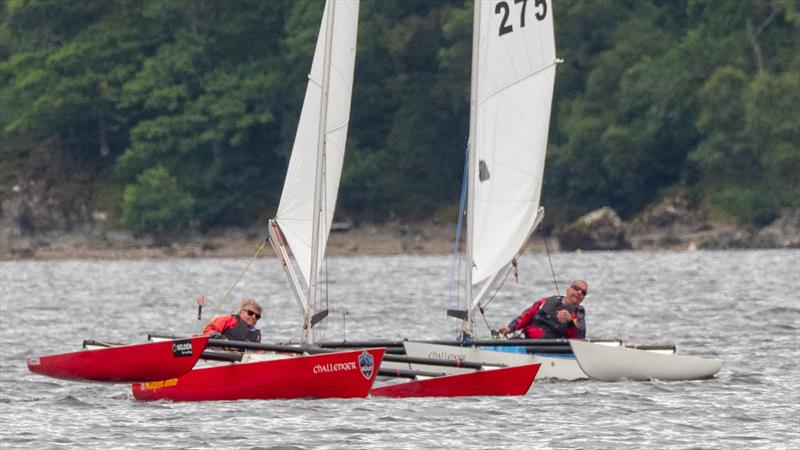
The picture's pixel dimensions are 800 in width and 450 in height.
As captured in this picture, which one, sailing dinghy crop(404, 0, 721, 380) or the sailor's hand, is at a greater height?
sailing dinghy crop(404, 0, 721, 380)

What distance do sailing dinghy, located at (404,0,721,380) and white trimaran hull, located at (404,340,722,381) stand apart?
0.12 m

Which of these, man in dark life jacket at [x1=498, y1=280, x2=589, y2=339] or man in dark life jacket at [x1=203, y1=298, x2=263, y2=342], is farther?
man in dark life jacket at [x1=498, y1=280, x2=589, y2=339]

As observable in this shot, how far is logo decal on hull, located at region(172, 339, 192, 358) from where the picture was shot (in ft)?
90.9

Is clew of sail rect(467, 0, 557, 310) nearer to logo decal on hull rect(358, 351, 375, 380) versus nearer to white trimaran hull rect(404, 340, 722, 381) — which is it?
white trimaran hull rect(404, 340, 722, 381)

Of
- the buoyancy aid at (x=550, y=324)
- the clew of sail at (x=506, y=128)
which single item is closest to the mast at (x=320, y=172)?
the clew of sail at (x=506, y=128)

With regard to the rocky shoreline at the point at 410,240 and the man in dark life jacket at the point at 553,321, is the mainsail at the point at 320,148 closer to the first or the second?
the man in dark life jacket at the point at 553,321

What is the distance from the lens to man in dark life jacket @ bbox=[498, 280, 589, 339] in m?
31.5

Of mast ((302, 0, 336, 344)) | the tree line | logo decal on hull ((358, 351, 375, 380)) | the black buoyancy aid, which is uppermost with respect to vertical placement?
the tree line

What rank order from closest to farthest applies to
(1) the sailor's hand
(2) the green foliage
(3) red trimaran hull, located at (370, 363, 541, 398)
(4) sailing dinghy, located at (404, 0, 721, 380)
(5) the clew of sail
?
(3) red trimaran hull, located at (370, 363, 541, 398)
(1) the sailor's hand
(4) sailing dinghy, located at (404, 0, 721, 380)
(5) the clew of sail
(2) the green foliage

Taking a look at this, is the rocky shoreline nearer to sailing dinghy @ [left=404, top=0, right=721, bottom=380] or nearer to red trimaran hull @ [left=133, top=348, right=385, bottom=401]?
sailing dinghy @ [left=404, top=0, right=721, bottom=380]

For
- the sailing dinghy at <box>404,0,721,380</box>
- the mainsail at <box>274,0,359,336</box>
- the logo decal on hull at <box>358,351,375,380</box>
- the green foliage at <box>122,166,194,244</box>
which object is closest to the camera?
the logo decal on hull at <box>358,351,375,380</box>

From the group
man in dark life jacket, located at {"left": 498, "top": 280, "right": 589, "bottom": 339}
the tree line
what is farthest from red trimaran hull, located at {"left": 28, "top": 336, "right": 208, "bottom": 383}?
the tree line

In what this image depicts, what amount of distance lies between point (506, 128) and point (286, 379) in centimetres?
724

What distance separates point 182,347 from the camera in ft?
90.9
